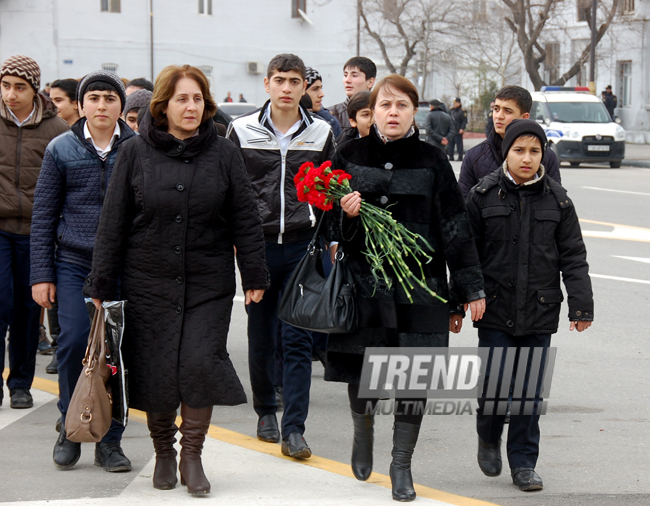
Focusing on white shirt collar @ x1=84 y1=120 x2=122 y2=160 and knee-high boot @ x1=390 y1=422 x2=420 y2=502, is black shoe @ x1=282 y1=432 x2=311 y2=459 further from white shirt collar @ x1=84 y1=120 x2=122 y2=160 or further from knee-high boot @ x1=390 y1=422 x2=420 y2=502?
white shirt collar @ x1=84 y1=120 x2=122 y2=160

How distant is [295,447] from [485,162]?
2.03 m

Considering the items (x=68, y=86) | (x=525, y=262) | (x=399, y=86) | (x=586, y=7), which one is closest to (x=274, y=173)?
(x=399, y=86)

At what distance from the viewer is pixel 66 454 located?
4.76m

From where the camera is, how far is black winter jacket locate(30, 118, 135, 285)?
489 centimetres

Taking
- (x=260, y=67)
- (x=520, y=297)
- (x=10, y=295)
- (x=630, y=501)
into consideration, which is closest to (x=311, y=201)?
(x=520, y=297)

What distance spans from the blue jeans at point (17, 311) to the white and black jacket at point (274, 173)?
5.15 ft

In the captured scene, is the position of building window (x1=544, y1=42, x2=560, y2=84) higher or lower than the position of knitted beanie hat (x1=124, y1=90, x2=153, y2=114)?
higher

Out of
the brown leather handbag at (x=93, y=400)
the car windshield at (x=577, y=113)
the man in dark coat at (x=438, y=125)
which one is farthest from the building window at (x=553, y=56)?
the brown leather handbag at (x=93, y=400)

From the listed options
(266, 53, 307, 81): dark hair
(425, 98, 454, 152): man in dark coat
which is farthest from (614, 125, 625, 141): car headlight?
(266, 53, 307, 81): dark hair

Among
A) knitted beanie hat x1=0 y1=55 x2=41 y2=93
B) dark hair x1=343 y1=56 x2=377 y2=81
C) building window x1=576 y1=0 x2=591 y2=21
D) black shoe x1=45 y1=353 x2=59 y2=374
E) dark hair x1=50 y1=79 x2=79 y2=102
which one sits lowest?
black shoe x1=45 y1=353 x2=59 y2=374

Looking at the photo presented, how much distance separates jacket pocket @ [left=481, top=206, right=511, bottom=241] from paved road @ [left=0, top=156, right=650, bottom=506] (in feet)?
3.91

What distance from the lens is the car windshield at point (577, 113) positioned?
2638cm

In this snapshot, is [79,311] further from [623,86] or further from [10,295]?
[623,86]

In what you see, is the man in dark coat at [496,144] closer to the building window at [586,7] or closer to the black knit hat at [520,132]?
the black knit hat at [520,132]
